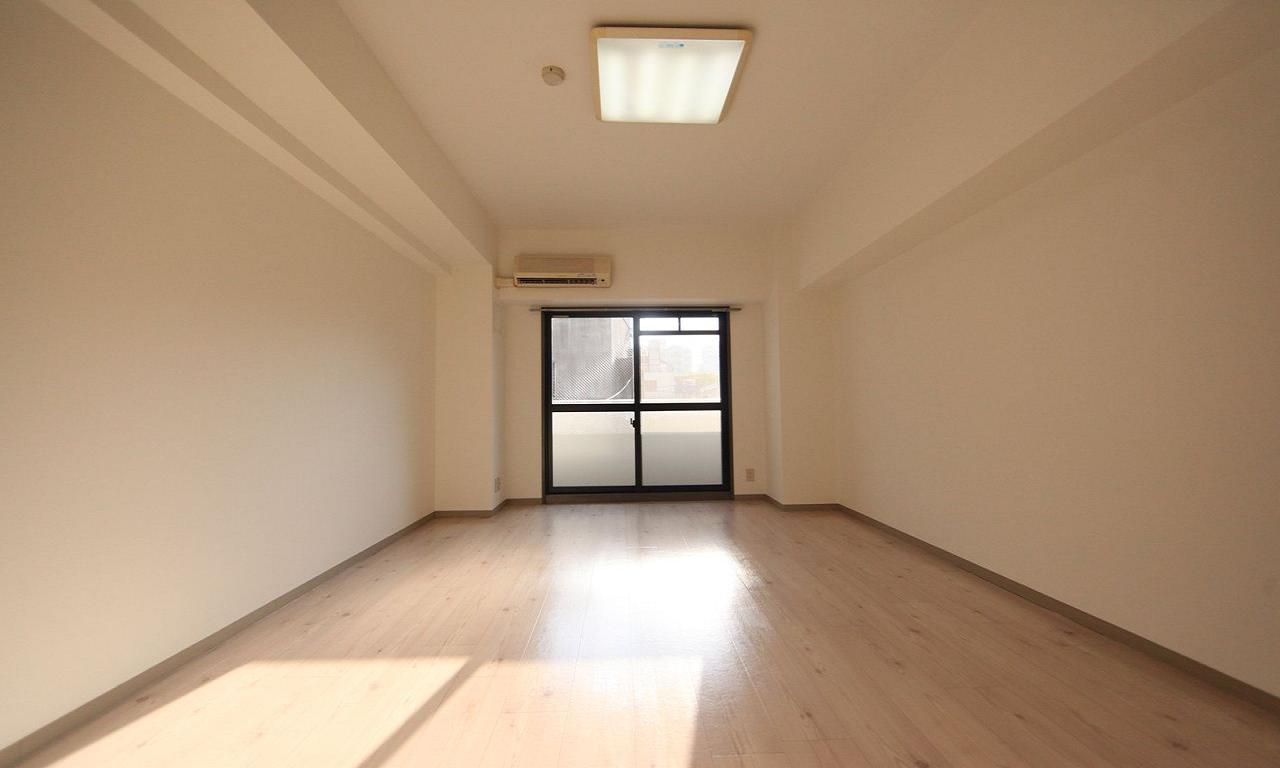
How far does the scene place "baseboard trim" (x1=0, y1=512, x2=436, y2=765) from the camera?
1.45m

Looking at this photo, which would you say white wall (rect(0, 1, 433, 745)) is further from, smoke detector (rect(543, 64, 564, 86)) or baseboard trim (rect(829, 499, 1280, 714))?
baseboard trim (rect(829, 499, 1280, 714))

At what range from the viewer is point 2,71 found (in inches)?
57.3

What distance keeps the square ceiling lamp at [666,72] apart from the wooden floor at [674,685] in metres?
2.86

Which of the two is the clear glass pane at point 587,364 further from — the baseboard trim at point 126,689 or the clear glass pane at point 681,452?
the baseboard trim at point 126,689

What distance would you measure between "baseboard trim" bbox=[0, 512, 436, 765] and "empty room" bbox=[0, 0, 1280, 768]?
2 cm

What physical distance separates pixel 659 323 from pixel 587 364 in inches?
36.7

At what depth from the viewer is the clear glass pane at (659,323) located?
17.8ft

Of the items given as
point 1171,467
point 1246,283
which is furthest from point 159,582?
point 1246,283

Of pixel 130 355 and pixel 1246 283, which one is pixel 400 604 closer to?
pixel 130 355

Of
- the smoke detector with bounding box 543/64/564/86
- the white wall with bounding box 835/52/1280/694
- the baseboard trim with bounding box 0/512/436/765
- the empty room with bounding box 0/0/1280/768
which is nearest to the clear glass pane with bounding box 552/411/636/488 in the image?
the empty room with bounding box 0/0/1280/768

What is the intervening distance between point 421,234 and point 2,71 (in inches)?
95.1

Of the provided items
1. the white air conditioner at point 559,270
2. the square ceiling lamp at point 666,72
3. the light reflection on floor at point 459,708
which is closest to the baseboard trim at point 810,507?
the light reflection on floor at point 459,708

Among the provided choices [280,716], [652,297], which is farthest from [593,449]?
[280,716]

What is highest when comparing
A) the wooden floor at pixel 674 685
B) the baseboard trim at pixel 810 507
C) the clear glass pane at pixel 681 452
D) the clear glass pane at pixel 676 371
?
the clear glass pane at pixel 676 371
